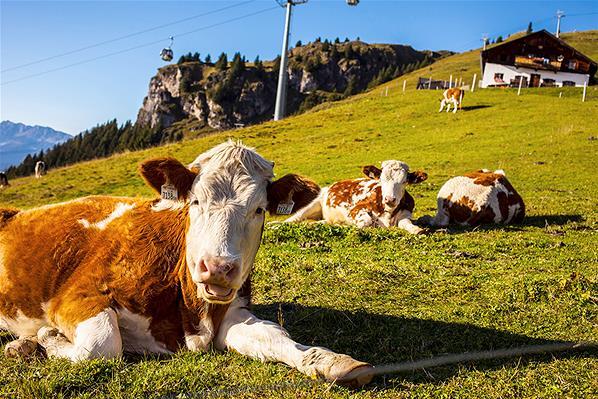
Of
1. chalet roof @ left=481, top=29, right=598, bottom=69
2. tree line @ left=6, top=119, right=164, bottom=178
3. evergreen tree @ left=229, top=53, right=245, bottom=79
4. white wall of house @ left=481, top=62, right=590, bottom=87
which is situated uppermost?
evergreen tree @ left=229, top=53, right=245, bottom=79

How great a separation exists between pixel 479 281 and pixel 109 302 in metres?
4.58

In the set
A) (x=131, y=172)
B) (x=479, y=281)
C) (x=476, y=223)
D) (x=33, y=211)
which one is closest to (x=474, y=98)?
(x=131, y=172)

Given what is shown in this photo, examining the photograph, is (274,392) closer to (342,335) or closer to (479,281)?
(342,335)

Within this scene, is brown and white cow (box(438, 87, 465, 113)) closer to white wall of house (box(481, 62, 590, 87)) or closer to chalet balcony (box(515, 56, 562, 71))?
white wall of house (box(481, 62, 590, 87))

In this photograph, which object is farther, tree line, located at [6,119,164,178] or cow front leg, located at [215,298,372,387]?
tree line, located at [6,119,164,178]

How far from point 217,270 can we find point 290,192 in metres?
1.32

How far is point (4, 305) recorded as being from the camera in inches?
194

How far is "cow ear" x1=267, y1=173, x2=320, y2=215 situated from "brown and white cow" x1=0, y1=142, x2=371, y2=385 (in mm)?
38

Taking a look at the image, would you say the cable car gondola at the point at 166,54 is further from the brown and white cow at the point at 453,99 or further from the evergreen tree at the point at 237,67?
the evergreen tree at the point at 237,67

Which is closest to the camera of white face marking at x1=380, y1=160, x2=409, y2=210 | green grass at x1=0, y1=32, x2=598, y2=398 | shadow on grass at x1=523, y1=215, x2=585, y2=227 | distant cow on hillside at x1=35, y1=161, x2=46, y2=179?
green grass at x1=0, y1=32, x2=598, y2=398

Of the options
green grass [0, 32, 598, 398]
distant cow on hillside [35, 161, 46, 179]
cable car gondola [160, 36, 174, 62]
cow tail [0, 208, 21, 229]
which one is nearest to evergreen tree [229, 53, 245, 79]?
cable car gondola [160, 36, 174, 62]

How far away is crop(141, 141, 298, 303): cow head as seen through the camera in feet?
12.2

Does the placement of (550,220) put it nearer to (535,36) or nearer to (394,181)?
(394,181)

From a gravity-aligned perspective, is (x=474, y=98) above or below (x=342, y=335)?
above
